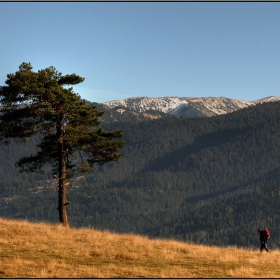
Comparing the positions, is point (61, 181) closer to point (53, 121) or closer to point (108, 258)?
point (53, 121)

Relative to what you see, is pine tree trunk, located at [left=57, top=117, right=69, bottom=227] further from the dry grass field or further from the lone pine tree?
the dry grass field

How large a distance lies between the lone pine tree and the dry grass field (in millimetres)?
6379

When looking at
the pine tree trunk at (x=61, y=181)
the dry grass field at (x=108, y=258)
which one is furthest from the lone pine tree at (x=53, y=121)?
the dry grass field at (x=108, y=258)

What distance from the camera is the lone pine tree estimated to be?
42344 millimetres

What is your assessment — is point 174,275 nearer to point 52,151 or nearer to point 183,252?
point 183,252

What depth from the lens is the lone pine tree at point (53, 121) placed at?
4234cm

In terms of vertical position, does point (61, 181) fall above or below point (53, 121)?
below

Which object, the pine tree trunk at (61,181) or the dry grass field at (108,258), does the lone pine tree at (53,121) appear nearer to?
the pine tree trunk at (61,181)

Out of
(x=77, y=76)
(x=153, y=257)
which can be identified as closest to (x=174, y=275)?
(x=153, y=257)

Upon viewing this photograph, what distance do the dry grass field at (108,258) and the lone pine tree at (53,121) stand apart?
6379 mm

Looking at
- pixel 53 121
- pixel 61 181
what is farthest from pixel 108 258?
pixel 53 121

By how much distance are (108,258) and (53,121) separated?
50.3 ft

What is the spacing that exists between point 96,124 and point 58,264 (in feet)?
61.2

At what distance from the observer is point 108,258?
32188mm
